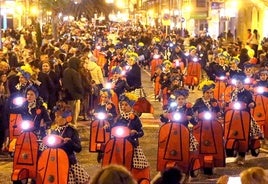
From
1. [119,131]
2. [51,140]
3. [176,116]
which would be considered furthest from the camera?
[176,116]

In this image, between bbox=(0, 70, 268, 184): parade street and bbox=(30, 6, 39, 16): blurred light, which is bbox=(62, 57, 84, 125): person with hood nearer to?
bbox=(0, 70, 268, 184): parade street

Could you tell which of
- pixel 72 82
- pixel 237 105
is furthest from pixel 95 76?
pixel 237 105

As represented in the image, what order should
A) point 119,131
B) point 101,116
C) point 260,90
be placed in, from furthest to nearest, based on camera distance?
1. point 260,90
2. point 101,116
3. point 119,131

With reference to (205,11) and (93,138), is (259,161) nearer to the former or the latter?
(93,138)

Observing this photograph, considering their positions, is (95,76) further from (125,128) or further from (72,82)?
(125,128)

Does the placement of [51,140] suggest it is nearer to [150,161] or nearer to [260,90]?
[150,161]

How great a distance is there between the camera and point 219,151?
12.2 metres

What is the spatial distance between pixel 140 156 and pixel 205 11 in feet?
205

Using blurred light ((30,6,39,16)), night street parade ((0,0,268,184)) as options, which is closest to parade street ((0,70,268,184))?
night street parade ((0,0,268,184))

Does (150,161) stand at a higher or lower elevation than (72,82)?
lower

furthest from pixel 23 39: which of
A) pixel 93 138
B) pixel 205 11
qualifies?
pixel 205 11

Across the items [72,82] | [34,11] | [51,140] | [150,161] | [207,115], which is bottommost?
[150,161]

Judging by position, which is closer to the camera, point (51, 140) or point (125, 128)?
point (51, 140)

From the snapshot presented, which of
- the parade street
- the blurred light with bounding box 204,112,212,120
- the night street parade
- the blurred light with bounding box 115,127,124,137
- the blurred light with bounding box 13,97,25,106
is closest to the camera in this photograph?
the night street parade
